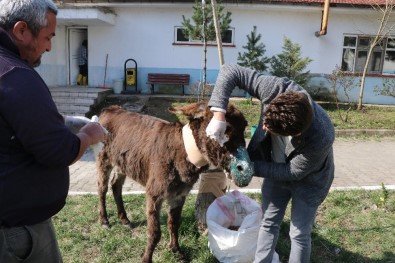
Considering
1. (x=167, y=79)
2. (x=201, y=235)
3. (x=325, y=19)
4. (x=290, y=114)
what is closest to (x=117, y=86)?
(x=167, y=79)

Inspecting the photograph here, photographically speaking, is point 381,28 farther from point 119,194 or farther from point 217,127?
point 217,127

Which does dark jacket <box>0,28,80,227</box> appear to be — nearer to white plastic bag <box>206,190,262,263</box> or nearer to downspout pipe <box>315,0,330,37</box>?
white plastic bag <box>206,190,262,263</box>

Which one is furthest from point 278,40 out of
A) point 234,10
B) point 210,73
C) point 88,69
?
point 88,69

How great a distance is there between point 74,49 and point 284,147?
45.8 feet

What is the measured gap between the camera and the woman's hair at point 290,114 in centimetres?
216

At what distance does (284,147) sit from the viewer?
2680mm

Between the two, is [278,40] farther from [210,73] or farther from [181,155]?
[181,155]

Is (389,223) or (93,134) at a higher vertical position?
(93,134)

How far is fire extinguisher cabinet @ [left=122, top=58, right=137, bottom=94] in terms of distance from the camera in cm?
1397

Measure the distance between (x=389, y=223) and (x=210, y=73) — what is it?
10.7 m

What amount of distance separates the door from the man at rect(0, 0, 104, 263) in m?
14.0

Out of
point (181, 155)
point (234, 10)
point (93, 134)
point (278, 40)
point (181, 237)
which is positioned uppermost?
point (234, 10)

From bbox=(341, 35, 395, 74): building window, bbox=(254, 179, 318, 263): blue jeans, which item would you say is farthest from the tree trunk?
bbox=(341, 35, 395, 74): building window

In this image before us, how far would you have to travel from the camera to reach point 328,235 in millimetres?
3844
